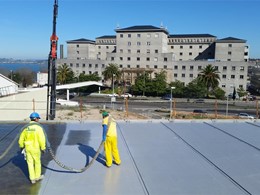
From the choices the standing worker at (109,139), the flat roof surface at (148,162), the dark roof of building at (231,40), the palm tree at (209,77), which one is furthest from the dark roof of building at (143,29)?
the standing worker at (109,139)

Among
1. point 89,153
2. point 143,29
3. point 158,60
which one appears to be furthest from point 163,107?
point 89,153

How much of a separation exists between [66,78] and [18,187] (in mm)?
72792

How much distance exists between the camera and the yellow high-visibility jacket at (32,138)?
5043 millimetres

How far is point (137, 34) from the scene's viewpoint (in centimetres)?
8106

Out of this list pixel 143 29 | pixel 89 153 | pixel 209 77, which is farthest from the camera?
pixel 143 29

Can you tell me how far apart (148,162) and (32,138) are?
99.5 inches

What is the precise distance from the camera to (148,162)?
6.30m

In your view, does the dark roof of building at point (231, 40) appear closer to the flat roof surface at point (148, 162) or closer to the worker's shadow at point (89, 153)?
the flat roof surface at point (148, 162)

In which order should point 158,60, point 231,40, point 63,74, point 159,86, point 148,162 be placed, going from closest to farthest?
point 148,162 < point 159,86 < point 63,74 < point 158,60 < point 231,40

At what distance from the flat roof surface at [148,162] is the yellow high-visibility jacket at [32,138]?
64cm

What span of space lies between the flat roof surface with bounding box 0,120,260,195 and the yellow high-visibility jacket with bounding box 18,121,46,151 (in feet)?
2.10

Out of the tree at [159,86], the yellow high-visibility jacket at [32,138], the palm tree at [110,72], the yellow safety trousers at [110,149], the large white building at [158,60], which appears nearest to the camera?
the yellow high-visibility jacket at [32,138]

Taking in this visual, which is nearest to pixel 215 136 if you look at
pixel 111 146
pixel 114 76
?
pixel 111 146

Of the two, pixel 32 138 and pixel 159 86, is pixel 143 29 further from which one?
pixel 32 138
